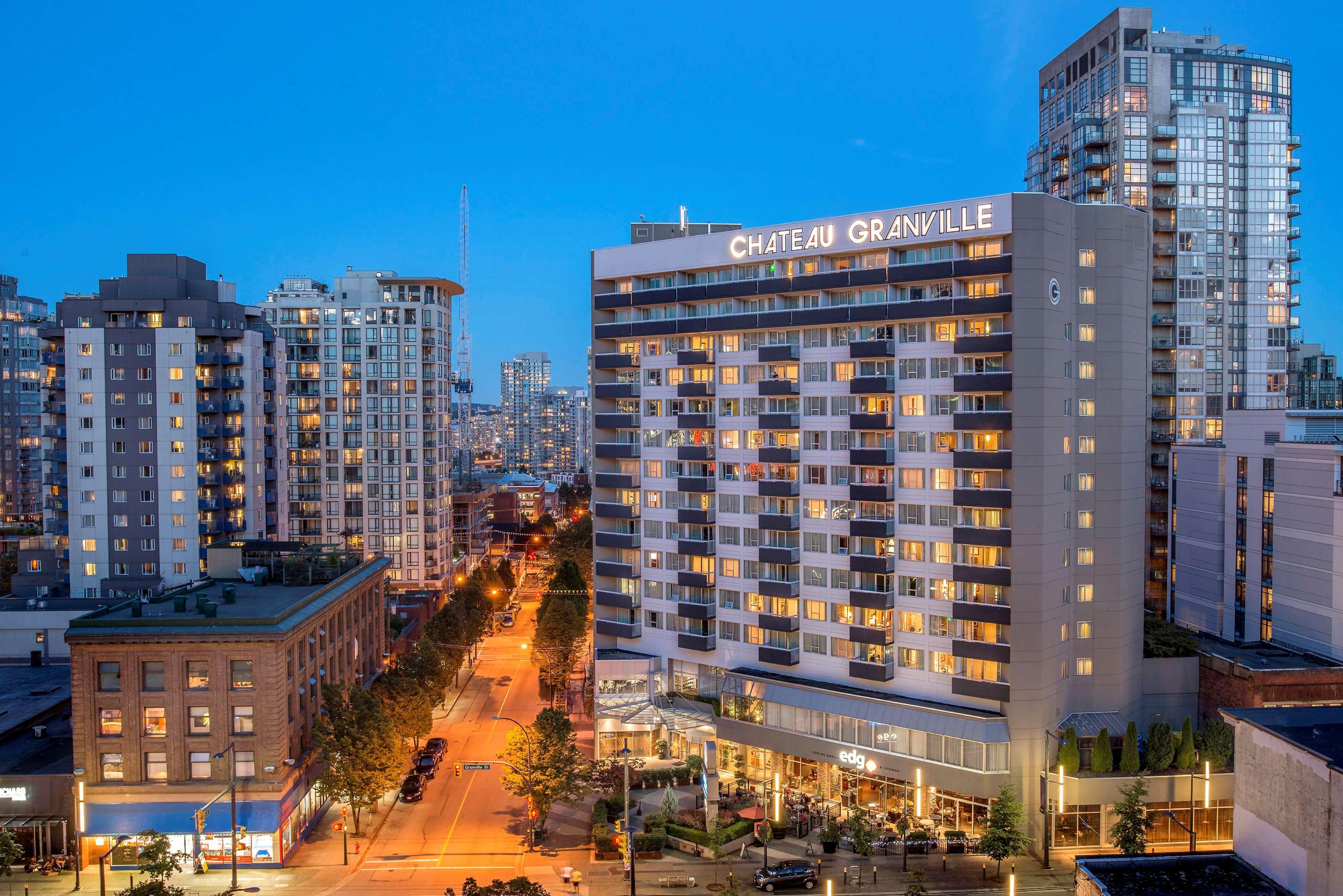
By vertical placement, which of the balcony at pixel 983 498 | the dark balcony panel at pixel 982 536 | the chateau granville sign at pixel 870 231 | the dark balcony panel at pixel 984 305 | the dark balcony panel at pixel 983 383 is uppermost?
the chateau granville sign at pixel 870 231

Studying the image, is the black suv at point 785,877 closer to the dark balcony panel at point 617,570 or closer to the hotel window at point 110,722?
the dark balcony panel at point 617,570

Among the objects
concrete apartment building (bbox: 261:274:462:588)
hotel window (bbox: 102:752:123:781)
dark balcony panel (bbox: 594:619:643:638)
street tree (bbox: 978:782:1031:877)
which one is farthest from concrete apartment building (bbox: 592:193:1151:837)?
concrete apartment building (bbox: 261:274:462:588)

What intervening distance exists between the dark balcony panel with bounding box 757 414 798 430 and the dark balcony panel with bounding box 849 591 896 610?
13.5 metres

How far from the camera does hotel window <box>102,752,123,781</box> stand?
55625 mm

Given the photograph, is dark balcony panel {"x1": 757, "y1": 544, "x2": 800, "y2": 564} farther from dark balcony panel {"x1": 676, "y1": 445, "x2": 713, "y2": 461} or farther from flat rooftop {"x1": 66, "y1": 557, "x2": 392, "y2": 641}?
flat rooftop {"x1": 66, "y1": 557, "x2": 392, "y2": 641}

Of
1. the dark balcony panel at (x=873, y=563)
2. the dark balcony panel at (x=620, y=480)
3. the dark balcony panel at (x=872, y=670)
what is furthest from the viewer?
the dark balcony panel at (x=620, y=480)

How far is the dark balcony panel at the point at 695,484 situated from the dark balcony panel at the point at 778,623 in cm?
1119

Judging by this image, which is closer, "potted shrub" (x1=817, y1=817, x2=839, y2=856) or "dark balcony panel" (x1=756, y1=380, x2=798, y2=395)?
"potted shrub" (x1=817, y1=817, x2=839, y2=856)

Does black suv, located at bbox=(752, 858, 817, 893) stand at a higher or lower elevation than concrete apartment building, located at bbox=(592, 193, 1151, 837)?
lower

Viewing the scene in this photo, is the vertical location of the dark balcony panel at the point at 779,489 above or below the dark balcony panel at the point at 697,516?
above

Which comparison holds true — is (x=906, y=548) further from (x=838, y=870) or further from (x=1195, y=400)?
(x=1195, y=400)

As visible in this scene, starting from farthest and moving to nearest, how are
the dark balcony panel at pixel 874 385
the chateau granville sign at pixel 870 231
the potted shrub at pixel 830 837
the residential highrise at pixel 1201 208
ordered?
the residential highrise at pixel 1201 208
the dark balcony panel at pixel 874 385
the chateau granville sign at pixel 870 231
the potted shrub at pixel 830 837

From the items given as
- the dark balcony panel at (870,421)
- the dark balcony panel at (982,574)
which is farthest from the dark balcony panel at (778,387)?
the dark balcony panel at (982,574)

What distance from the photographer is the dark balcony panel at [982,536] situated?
61.5m
